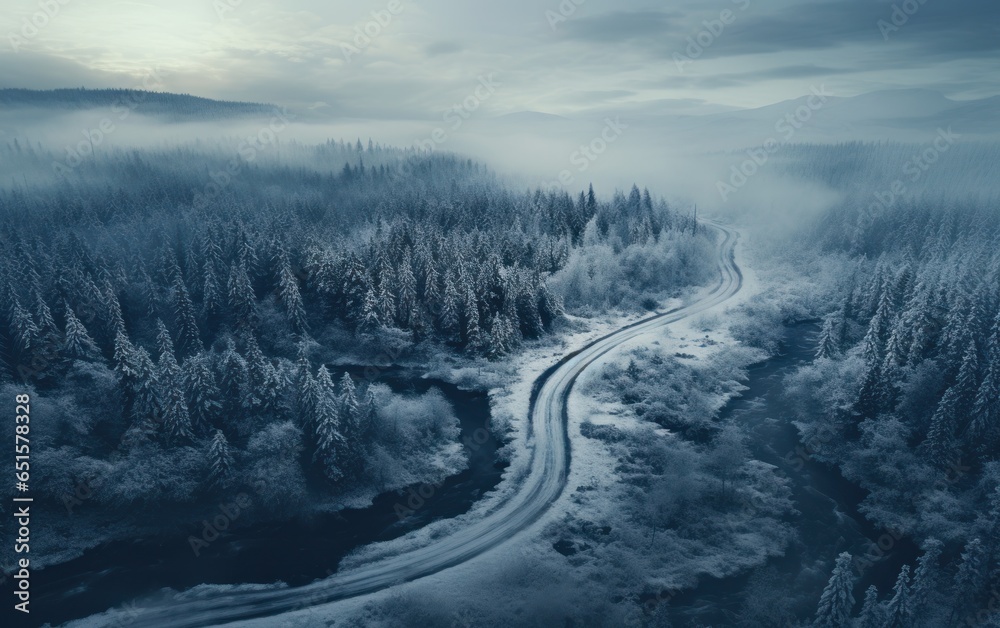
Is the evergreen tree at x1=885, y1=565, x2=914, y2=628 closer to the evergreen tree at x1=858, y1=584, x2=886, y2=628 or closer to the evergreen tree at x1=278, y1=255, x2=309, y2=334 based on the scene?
the evergreen tree at x1=858, y1=584, x2=886, y2=628

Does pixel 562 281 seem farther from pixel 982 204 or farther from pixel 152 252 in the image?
pixel 982 204

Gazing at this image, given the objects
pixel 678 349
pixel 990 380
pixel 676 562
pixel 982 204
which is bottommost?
pixel 676 562

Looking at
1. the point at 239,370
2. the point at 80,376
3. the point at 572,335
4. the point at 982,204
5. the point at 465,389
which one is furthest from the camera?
the point at 982,204

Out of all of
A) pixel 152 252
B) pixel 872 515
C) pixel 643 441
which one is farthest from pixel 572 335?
pixel 152 252

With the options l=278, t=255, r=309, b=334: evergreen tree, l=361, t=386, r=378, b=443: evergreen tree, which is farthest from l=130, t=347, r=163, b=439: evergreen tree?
l=278, t=255, r=309, b=334: evergreen tree

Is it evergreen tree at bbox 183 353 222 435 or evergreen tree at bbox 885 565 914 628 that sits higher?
evergreen tree at bbox 183 353 222 435

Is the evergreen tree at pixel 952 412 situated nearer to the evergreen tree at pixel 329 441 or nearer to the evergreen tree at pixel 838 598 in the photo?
the evergreen tree at pixel 838 598
